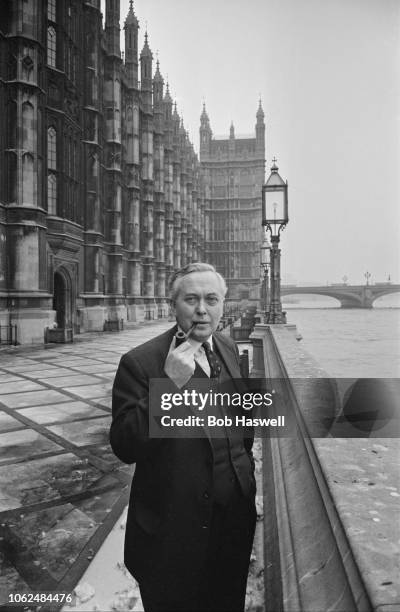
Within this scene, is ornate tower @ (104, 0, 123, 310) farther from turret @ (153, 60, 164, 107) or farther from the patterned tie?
the patterned tie

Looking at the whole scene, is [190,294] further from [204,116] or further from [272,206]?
[204,116]

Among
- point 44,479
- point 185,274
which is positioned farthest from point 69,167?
point 185,274

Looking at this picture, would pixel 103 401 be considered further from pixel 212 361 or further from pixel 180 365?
pixel 180 365

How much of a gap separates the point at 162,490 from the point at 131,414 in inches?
13.4

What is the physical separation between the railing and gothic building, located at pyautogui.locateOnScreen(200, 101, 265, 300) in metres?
53.5

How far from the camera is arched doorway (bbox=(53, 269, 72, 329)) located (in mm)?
18688

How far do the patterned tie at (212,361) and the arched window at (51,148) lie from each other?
18349 mm

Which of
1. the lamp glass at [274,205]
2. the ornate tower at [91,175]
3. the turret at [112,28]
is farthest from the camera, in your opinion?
the turret at [112,28]

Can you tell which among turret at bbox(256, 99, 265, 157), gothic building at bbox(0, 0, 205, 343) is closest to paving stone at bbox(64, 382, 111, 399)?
gothic building at bbox(0, 0, 205, 343)

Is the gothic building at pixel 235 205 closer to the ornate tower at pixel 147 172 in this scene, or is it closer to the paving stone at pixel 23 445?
the ornate tower at pixel 147 172

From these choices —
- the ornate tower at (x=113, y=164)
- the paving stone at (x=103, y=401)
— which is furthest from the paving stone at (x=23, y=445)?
the ornate tower at (x=113, y=164)

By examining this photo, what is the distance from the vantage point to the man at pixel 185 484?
147 cm

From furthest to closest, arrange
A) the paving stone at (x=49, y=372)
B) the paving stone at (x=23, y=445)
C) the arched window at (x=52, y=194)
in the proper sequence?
the arched window at (x=52, y=194) → the paving stone at (x=49, y=372) → the paving stone at (x=23, y=445)

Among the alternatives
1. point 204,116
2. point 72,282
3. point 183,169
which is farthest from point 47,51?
point 204,116
